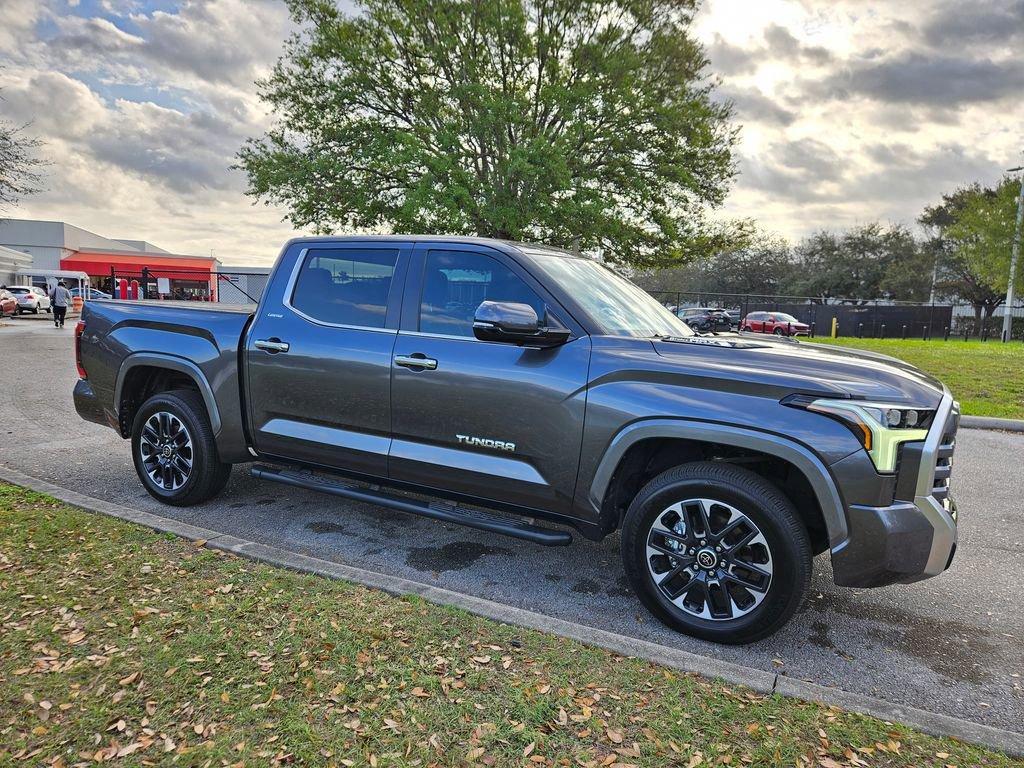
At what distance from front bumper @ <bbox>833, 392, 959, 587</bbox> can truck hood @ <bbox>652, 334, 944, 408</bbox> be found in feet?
0.70

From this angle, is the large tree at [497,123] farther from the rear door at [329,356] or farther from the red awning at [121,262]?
the red awning at [121,262]

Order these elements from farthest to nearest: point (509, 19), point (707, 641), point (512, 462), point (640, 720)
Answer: point (509, 19) < point (512, 462) < point (707, 641) < point (640, 720)

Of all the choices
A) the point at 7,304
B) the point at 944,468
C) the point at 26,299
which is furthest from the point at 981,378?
the point at 26,299

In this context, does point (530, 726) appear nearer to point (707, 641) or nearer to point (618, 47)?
point (707, 641)

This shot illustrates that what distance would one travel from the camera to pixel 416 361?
385 cm

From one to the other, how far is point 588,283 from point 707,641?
2.07 meters

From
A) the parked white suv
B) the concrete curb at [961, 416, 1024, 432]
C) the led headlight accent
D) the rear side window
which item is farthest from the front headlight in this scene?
the parked white suv

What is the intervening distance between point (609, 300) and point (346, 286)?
1.69 m

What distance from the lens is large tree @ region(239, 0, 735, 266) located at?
717 inches

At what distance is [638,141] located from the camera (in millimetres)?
19469

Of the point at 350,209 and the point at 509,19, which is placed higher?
the point at 509,19

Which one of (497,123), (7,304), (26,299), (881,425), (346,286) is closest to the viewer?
(881,425)

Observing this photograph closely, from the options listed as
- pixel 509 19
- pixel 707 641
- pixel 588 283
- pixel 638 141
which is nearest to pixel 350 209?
pixel 509 19

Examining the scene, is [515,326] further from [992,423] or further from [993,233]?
[993,233]
